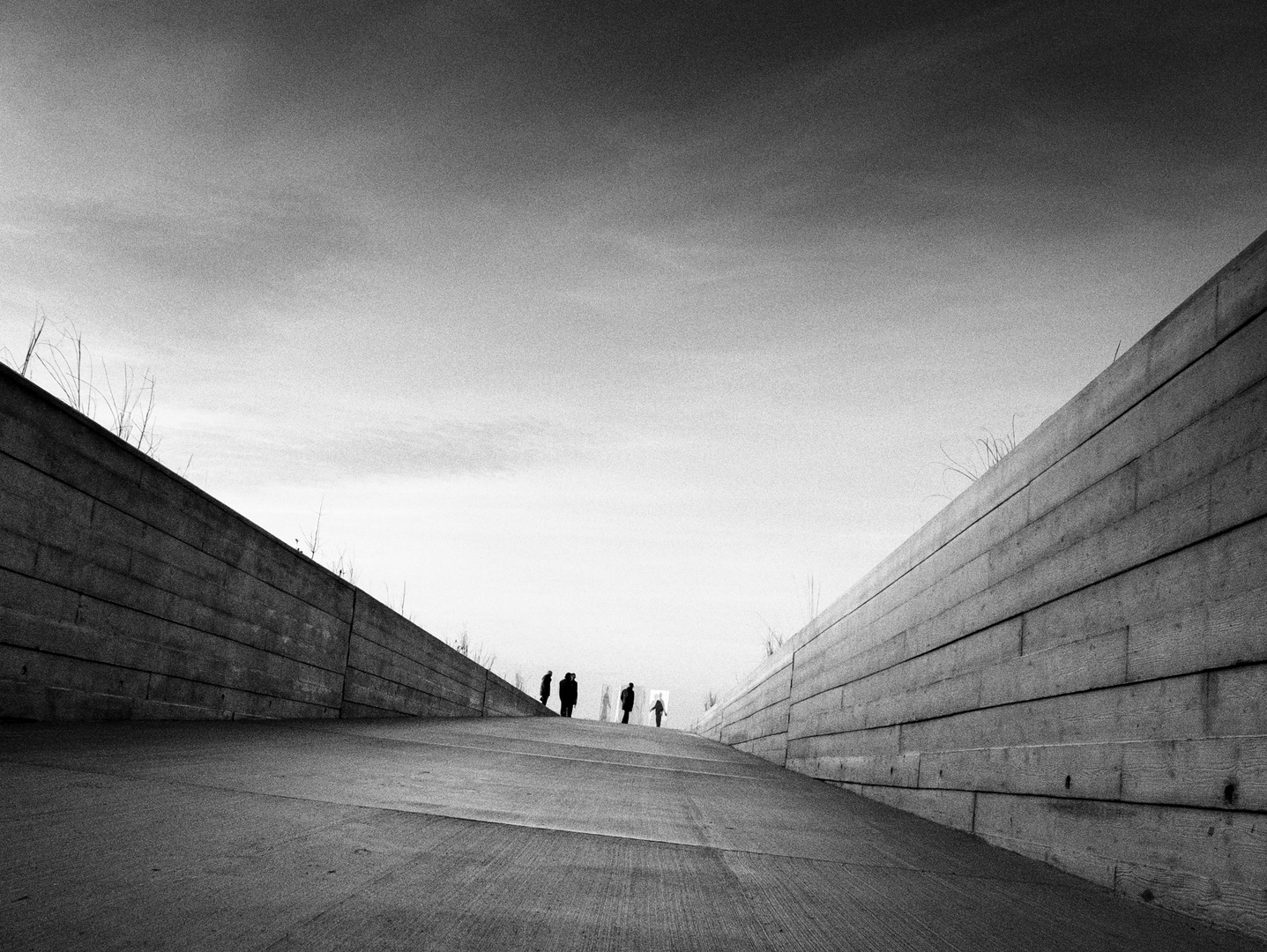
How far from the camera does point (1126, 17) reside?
609 cm

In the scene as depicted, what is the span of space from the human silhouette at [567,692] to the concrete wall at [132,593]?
17.8 metres

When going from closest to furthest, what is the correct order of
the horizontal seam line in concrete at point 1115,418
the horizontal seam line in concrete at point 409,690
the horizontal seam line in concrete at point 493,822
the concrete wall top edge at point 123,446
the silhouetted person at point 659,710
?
1. the horizontal seam line in concrete at point 1115,418
2. the horizontal seam line in concrete at point 493,822
3. the concrete wall top edge at point 123,446
4. the horizontal seam line in concrete at point 409,690
5. the silhouetted person at point 659,710

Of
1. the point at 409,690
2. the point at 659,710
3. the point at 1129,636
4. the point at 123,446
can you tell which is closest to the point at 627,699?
the point at 659,710

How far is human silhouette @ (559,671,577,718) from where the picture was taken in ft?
84.5

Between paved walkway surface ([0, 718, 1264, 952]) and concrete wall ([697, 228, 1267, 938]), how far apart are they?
0.57ft

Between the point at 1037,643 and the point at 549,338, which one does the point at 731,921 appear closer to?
the point at 1037,643

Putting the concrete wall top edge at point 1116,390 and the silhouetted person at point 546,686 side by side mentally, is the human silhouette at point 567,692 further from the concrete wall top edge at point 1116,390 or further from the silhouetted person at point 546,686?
the concrete wall top edge at point 1116,390

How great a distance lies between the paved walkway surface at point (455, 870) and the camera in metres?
1.59

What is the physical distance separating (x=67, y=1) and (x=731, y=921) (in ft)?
26.7

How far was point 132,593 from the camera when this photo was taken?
5.08 metres

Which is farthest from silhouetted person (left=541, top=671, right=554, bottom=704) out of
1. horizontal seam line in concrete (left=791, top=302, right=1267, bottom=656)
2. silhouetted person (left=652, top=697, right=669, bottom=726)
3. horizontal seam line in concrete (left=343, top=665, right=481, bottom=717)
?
horizontal seam line in concrete (left=791, top=302, right=1267, bottom=656)

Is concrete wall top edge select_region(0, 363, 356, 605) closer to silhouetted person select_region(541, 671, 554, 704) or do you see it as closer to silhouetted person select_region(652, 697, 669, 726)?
silhouetted person select_region(541, 671, 554, 704)

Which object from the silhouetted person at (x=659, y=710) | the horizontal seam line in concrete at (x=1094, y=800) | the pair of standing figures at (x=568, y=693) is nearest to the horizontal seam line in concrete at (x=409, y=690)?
the horizontal seam line in concrete at (x=1094, y=800)

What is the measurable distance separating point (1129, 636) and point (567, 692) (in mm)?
24145
